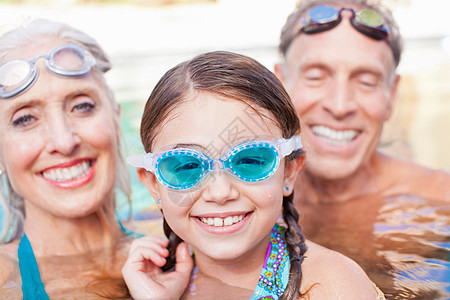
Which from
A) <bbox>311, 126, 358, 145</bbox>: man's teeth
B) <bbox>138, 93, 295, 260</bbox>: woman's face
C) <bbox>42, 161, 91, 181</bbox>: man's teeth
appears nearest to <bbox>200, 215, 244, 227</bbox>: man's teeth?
<bbox>138, 93, 295, 260</bbox>: woman's face

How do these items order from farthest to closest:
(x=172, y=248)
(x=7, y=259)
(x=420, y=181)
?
(x=420, y=181) → (x=7, y=259) → (x=172, y=248)

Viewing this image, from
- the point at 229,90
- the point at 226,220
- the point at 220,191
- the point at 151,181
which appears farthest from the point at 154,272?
the point at 229,90

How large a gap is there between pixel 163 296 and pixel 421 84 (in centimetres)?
910

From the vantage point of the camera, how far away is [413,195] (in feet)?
15.7

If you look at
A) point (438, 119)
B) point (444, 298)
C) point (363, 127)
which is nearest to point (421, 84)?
point (438, 119)

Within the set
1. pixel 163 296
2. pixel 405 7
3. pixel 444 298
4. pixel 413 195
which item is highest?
pixel 163 296

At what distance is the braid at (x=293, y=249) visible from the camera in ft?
9.02

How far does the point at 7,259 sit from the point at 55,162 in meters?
0.71

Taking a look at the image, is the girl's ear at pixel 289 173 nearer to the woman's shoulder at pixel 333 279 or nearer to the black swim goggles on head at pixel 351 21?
the woman's shoulder at pixel 333 279

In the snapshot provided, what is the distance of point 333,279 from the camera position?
8.76 ft

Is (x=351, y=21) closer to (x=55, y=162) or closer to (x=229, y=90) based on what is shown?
(x=229, y=90)

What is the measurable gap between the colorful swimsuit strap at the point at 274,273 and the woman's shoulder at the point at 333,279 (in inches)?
4.2

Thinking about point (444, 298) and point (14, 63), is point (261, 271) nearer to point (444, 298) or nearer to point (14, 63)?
point (444, 298)

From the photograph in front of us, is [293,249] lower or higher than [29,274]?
higher
